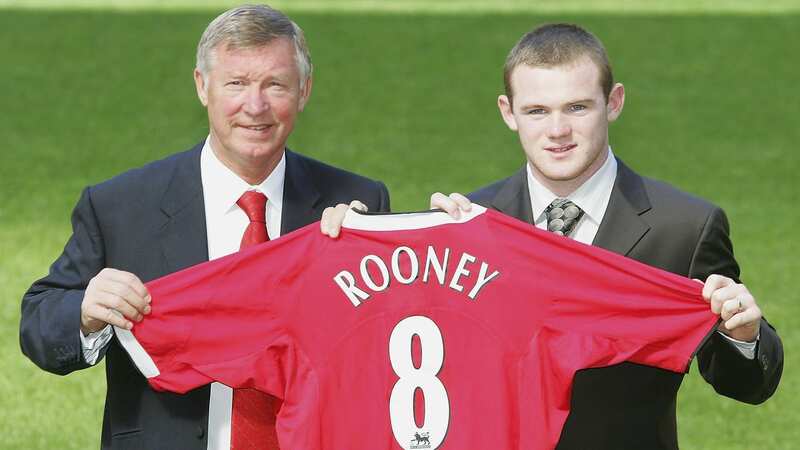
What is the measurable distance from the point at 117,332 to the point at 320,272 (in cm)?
60

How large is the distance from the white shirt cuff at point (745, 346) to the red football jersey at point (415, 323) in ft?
0.25

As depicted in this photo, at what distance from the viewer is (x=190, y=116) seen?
1593 cm

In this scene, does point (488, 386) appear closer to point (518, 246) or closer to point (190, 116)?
point (518, 246)

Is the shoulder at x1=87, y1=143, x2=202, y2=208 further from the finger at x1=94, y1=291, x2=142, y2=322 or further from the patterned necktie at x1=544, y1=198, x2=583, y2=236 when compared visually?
the patterned necktie at x1=544, y1=198, x2=583, y2=236

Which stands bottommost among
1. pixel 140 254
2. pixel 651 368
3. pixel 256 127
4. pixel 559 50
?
pixel 651 368

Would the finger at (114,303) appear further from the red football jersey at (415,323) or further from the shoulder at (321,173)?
the shoulder at (321,173)

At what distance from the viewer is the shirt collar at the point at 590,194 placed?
15.1 ft

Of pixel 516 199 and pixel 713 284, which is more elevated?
pixel 516 199

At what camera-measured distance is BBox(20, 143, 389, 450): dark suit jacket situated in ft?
14.6

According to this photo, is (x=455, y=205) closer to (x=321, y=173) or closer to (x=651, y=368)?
(x=321, y=173)

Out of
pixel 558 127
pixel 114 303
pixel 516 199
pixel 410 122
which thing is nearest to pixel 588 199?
pixel 516 199

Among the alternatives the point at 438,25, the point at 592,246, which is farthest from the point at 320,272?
the point at 438,25

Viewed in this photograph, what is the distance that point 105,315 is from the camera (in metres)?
4.21

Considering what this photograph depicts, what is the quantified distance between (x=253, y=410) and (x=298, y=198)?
0.67 metres
